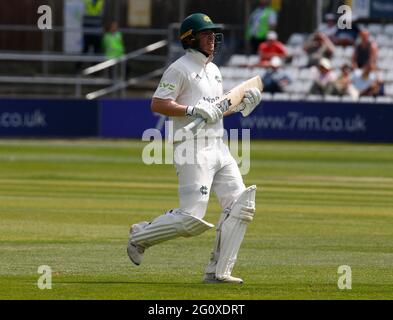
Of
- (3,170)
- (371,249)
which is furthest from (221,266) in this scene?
(3,170)

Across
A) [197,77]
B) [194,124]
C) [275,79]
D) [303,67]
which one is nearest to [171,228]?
[194,124]

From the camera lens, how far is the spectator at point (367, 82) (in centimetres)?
3159

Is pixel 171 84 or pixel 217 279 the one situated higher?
pixel 171 84

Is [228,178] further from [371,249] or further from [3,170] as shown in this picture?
[3,170]

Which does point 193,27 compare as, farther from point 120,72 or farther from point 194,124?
point 120,72

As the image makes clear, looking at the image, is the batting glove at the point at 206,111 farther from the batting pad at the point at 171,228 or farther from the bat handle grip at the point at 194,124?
the batting pad at the point at 171,228

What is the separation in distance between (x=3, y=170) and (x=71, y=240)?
1048 centimetres

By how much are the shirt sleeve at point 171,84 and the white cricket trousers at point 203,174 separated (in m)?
0.40

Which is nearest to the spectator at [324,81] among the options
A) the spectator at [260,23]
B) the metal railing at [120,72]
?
the spectator at [260,23]

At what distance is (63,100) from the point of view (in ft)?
108

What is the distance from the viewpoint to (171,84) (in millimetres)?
9852

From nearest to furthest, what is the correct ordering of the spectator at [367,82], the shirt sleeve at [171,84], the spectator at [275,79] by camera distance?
the shirt sleeve at [171,84] < the spectator at [367,82] < the spectator at [275,79]

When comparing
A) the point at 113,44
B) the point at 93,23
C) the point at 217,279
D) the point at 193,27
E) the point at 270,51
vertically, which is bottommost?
the point at 217,279

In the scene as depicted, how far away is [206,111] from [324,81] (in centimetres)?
2243
